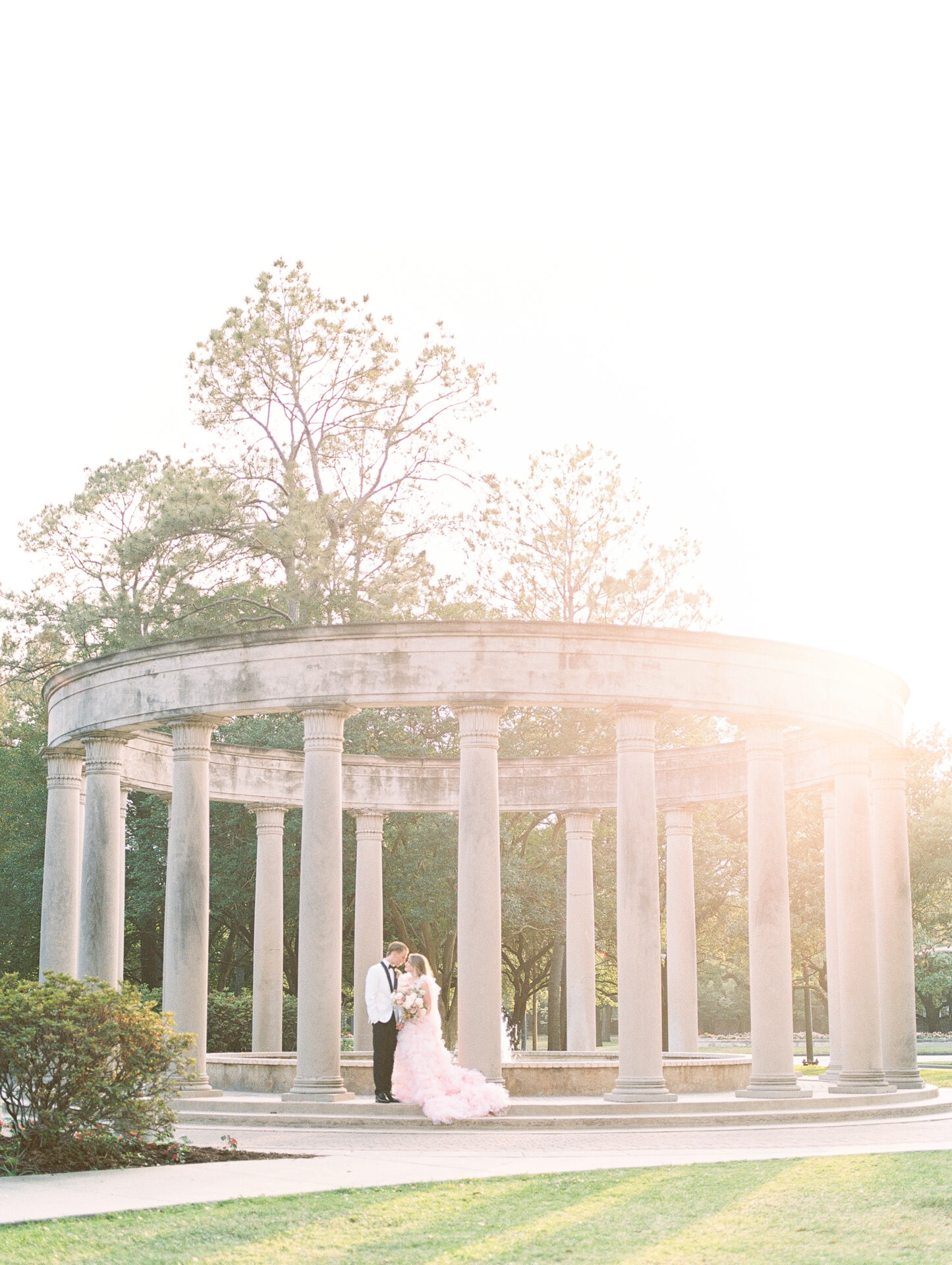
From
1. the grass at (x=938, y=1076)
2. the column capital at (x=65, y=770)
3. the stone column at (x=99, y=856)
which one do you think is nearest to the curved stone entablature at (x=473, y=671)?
the stone column at (x=99, y=856)

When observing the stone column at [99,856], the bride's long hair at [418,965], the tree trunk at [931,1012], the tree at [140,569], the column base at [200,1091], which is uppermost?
the tree at [140,569]

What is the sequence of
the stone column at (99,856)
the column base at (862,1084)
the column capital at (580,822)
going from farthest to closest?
the column capital at (580,822)
the stone column at (99,856)
the column base at (862,1084)

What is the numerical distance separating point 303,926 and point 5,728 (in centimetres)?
5780

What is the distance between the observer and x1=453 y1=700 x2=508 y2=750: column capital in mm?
39406

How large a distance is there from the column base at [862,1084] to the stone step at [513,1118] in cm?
422

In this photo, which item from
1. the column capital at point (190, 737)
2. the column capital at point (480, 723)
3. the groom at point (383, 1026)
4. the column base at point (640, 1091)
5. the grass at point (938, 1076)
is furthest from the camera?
the grass at point (938, 1076)

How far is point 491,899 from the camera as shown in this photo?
127 ft

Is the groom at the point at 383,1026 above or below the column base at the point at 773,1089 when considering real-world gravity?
above

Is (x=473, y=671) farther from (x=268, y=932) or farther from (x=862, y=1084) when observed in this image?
(x=268, y=932)

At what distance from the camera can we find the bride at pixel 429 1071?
1411 inches

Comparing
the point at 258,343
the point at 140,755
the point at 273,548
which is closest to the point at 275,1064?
the point at 140,755

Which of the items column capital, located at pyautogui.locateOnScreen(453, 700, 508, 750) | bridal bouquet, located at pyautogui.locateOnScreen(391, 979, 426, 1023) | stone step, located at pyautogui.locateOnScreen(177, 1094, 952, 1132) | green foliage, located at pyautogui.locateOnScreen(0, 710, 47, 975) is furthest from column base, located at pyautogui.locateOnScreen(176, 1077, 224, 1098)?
green foliage, located at pyautogui.locateOnScreen(0, 710, 47, 975)

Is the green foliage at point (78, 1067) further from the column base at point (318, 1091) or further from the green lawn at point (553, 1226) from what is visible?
the column base at point (318, 1091)

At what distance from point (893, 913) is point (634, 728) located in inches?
546
